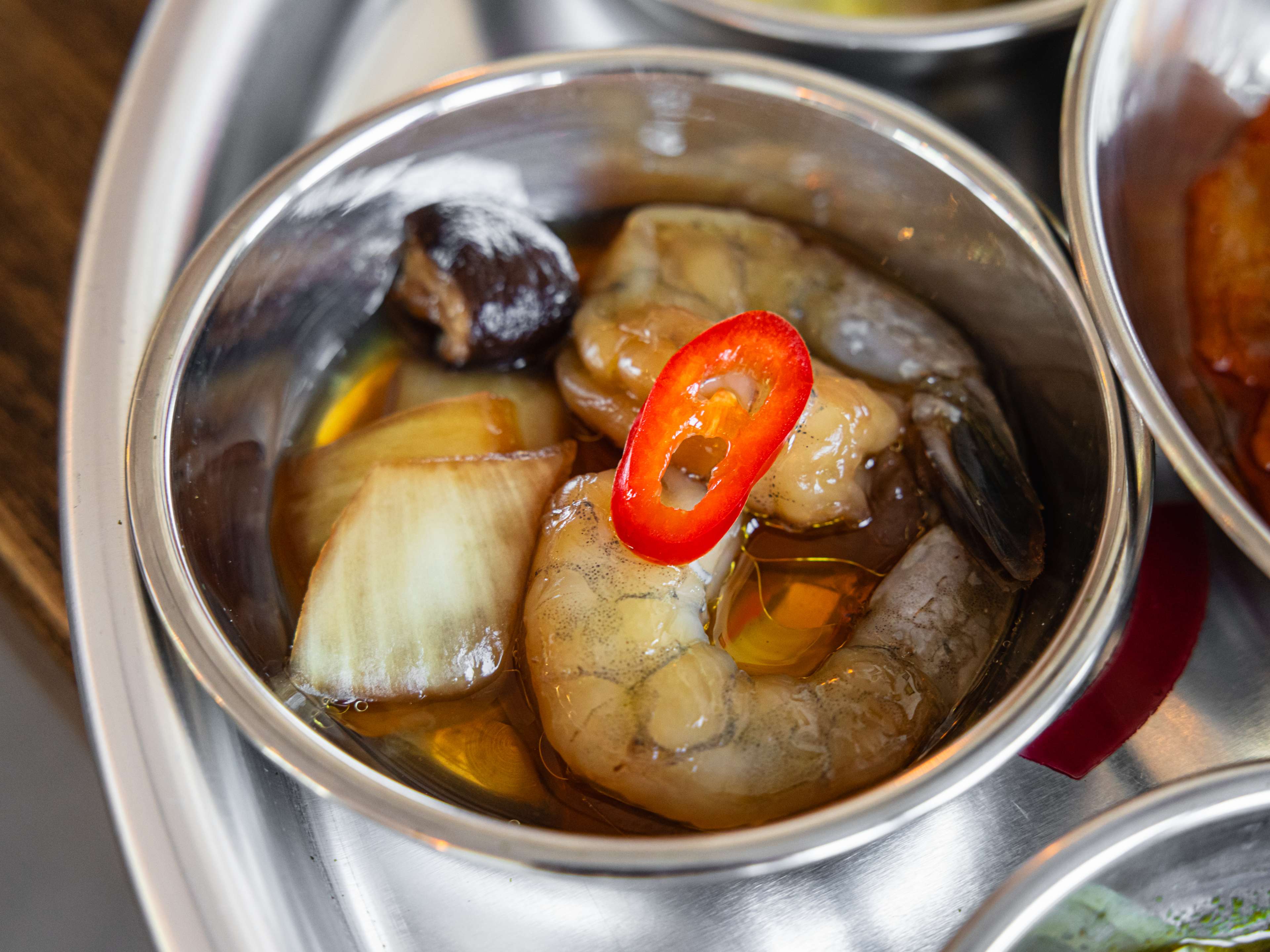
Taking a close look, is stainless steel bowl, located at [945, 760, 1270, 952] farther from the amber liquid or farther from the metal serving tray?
the amber liquid

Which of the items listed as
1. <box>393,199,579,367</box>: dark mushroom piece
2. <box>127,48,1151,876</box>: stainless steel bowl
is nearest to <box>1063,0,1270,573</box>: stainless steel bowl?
<box>127,48,1151,876</box>: stainless steel bowl

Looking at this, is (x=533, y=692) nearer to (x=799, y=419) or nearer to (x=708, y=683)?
(x=708, y=683)

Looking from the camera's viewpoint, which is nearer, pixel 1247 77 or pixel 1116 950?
pixel 1116 950

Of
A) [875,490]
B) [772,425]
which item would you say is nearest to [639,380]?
[772,425]

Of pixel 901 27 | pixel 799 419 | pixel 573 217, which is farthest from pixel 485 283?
pixel 901 27

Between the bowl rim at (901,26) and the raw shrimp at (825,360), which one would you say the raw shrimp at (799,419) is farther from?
the bowl rim at (901,26)

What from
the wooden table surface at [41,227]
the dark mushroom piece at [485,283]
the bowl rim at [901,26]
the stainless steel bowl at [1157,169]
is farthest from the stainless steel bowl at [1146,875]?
the wooden table surface at [41,227]

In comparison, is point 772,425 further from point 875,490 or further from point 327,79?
point 327,79
